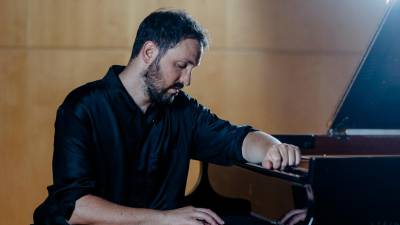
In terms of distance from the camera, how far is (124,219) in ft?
5.10

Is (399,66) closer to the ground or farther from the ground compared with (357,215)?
farther from the ground

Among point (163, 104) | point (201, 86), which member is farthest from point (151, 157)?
point (201, 86)

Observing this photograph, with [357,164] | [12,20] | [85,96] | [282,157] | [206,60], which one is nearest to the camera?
[357,164]

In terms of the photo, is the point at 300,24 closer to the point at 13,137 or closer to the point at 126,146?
the point at 13,137

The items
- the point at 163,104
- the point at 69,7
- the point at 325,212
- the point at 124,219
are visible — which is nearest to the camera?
the point at 325,212

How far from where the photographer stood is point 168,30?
6.09 feet

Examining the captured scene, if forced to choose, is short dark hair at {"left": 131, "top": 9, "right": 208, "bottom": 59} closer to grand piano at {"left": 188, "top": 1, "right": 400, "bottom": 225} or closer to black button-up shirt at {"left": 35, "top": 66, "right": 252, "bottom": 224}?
black button-up shirt at {"left": 35, "top": 66, "right": 252, "bottom": 224}

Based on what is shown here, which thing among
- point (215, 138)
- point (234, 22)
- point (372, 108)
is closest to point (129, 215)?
point (215, 138)

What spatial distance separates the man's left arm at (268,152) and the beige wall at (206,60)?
1686 millimetres

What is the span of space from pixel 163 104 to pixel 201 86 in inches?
64.6

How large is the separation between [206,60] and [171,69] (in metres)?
1.71

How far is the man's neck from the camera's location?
189 cm

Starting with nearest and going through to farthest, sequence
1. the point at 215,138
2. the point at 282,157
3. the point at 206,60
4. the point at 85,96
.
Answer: the point at 282,157 < the point at 85,96 < the point at 215,138 < the point at 206,60

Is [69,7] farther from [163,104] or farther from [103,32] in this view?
[163,104]
